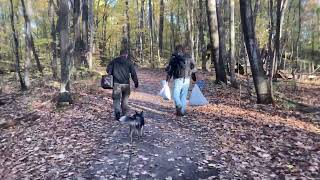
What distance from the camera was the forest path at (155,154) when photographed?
21.6ft

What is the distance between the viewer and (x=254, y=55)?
498 inches

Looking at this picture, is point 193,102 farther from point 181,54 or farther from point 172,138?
point 172,138

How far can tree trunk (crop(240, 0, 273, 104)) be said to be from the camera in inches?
493

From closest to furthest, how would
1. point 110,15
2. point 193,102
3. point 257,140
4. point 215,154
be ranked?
point 215,154, point 257,140, point 193,102, point 110,15

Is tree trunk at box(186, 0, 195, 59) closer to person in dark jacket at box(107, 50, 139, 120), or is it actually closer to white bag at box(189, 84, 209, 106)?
white bag at box(189, 84, 209, 106)

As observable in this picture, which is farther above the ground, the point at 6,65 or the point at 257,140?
the point at 6,65

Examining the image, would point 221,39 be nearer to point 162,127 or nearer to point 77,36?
point 162,127

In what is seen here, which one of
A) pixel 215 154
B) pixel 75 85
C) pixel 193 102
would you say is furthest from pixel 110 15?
pixel 215 154

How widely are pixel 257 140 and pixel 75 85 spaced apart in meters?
11.0

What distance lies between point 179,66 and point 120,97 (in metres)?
1.88

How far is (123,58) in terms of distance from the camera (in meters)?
9.96

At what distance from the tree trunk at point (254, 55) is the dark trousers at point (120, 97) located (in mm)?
4697

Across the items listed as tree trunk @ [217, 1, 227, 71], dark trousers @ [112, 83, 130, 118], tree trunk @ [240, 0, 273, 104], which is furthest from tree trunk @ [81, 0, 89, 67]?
dark trousers @ [112, 83, 130, 118]

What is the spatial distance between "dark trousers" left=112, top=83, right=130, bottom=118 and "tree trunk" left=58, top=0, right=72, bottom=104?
3.26 m
